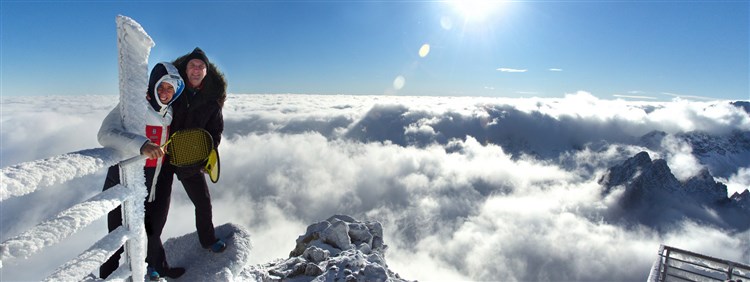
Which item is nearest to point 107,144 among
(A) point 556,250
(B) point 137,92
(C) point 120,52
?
(B) point 137,92

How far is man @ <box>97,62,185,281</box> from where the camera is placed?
2.59 metres

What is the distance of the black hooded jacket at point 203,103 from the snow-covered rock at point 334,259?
307cm

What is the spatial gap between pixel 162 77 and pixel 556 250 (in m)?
219

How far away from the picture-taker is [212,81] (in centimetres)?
430

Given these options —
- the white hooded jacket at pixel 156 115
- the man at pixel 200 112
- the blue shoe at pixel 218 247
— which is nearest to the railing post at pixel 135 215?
the white hooded jacket at pixel 156 115

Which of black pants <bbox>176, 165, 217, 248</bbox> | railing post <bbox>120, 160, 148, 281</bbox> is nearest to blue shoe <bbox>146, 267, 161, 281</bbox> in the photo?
black pants <bbox>176, 165, 217, 248</bbox>

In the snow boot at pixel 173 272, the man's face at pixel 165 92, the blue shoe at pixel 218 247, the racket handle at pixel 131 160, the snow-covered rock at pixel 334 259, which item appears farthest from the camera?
the snow-covered rock at pixel 334 259

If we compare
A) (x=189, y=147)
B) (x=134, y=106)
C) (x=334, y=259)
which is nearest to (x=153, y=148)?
(x=134, y=106)

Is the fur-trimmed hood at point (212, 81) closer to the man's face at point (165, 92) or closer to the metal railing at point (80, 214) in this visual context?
the man's face at point (165, 92)

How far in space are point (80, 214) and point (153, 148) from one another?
77cm

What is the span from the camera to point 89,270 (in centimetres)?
197

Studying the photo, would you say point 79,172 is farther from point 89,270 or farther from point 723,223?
point 723,223

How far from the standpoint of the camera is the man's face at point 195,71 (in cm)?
400

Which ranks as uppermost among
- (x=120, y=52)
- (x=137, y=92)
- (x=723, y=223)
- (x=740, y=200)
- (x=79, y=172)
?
(x=120, y=52)
